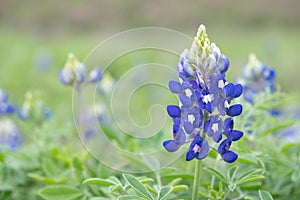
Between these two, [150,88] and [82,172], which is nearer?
[82,172]

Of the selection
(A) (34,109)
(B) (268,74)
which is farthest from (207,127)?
(A) (34,109)

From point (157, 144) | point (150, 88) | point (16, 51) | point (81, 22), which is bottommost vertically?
point (157, 144)

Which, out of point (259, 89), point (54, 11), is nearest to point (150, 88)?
point (259, 89)

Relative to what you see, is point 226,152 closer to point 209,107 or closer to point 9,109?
point 209,107

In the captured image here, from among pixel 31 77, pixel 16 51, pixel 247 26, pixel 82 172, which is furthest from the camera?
pixel 247 26

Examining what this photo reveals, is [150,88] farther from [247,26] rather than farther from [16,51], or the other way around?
[247,26]

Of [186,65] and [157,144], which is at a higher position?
[157,144]

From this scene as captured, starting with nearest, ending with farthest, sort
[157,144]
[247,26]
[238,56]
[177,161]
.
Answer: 1. [177,161]
2. [157,144]
3. [238,56]
4. [247,26]
